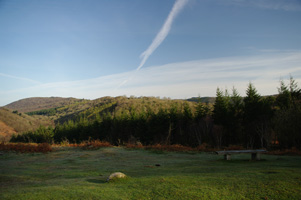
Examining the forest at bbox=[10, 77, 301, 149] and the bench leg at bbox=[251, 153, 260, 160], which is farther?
the forest at bbox=[10, 77, 301, 149]

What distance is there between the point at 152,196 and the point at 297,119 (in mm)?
18061

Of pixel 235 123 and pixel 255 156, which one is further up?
pixel 235 123

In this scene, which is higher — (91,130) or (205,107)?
(205,107)

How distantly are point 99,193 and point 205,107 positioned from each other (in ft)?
105

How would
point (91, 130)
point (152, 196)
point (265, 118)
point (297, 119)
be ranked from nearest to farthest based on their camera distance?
point (152, 196) → point (297, 119) → point (265, 118) → point (91, 130)

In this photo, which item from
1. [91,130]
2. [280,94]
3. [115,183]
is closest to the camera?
[115,183]

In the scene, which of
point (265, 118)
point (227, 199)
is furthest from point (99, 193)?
point (265, 118)

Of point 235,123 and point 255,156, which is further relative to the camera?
point 235,123

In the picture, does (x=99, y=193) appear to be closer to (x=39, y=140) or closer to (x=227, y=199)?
(x=227, y=199)

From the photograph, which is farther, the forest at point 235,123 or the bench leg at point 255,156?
the forest at point 235,123

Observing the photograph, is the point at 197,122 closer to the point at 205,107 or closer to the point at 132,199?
the point at 205,107

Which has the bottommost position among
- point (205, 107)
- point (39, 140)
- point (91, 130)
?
point (39, 140)

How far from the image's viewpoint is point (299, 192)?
15.4 ft

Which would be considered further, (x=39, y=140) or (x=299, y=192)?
(x=39, y=140)
